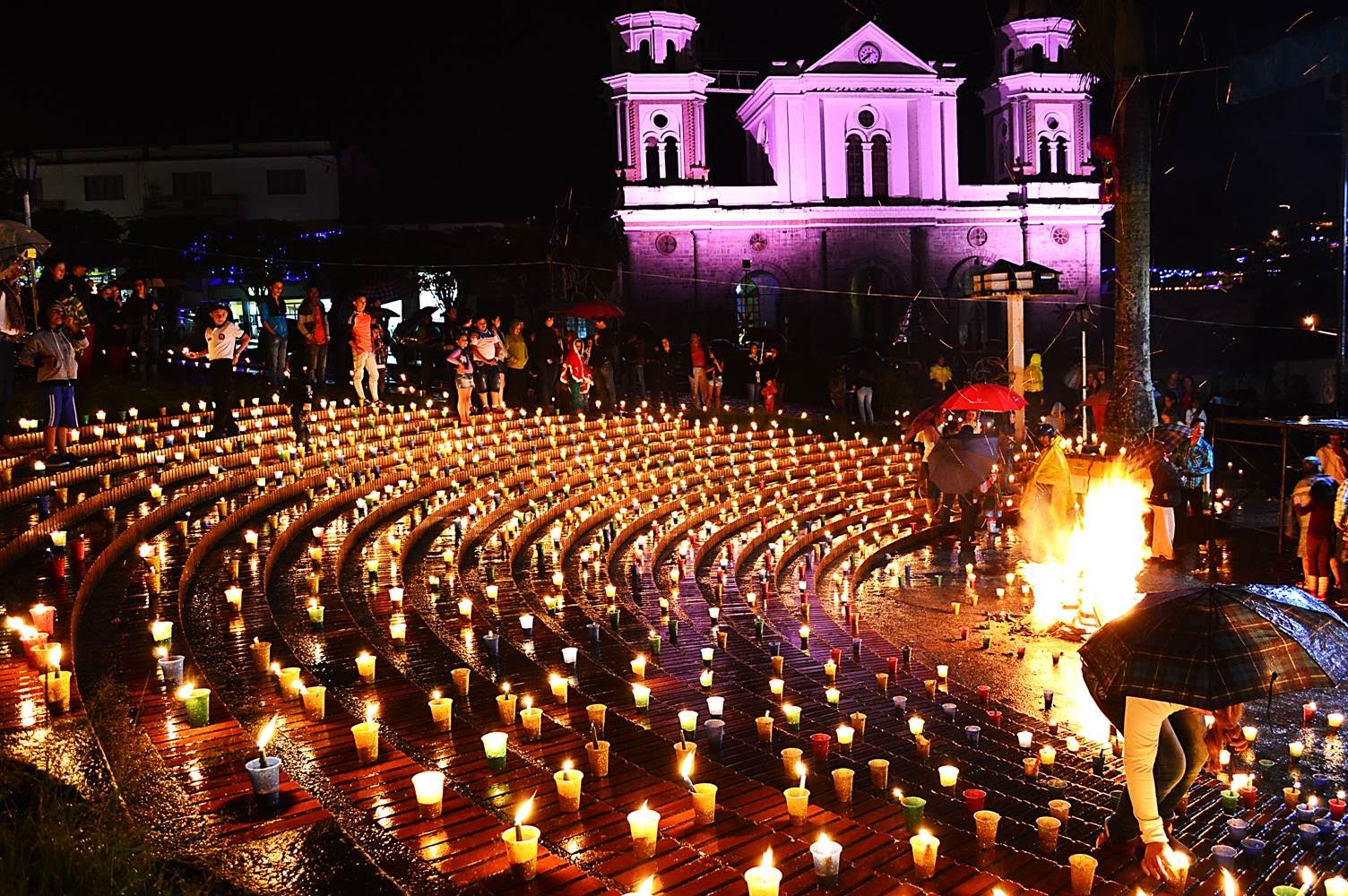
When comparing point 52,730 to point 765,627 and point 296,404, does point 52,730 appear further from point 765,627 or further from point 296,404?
point 296,404

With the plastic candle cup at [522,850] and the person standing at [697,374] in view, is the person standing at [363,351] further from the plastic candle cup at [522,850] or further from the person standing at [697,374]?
the plastic candle cup at [522,850]

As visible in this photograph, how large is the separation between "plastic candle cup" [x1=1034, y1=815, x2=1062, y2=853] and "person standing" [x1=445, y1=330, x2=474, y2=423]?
1428cm

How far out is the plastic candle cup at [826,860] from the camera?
466cm

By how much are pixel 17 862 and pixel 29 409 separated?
1194 cm

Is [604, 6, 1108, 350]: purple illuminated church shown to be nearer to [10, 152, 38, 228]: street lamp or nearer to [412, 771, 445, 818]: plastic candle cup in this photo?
[10, 152, 38, 228]: street lamp

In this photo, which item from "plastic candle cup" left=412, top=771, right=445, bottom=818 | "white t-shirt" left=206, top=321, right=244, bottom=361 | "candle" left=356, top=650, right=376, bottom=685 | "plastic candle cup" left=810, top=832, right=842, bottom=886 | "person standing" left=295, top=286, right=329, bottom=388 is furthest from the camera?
"person standing" left=295, top=286, right=329, bottom=388

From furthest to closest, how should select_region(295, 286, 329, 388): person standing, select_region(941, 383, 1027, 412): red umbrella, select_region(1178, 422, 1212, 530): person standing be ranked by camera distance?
1. select_region(295, 286, 329, 388): person standing
2. select_region(941, 383, 1027, 412): red umbrella
3. select_region(1178, 422, 1212, 530): person standing

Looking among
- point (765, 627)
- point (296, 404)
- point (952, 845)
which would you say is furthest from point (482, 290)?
point (952, 845)

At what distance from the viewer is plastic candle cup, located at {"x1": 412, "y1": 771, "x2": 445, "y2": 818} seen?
16.6 feet

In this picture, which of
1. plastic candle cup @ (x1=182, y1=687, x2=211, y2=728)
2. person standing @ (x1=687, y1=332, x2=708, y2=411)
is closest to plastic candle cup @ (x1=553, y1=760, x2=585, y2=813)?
plastic candle cup @ (x1=182, y1=687, x2=211, y2=728)

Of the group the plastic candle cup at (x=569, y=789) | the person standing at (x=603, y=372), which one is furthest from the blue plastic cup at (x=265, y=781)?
the person standing at (x=603, y=372)

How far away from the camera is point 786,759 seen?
623cm

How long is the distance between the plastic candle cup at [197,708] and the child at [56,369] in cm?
668

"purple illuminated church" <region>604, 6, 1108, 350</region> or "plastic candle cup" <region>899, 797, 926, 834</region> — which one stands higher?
"purple illuminated church" <region>604, 6, 1108, 350</region>
